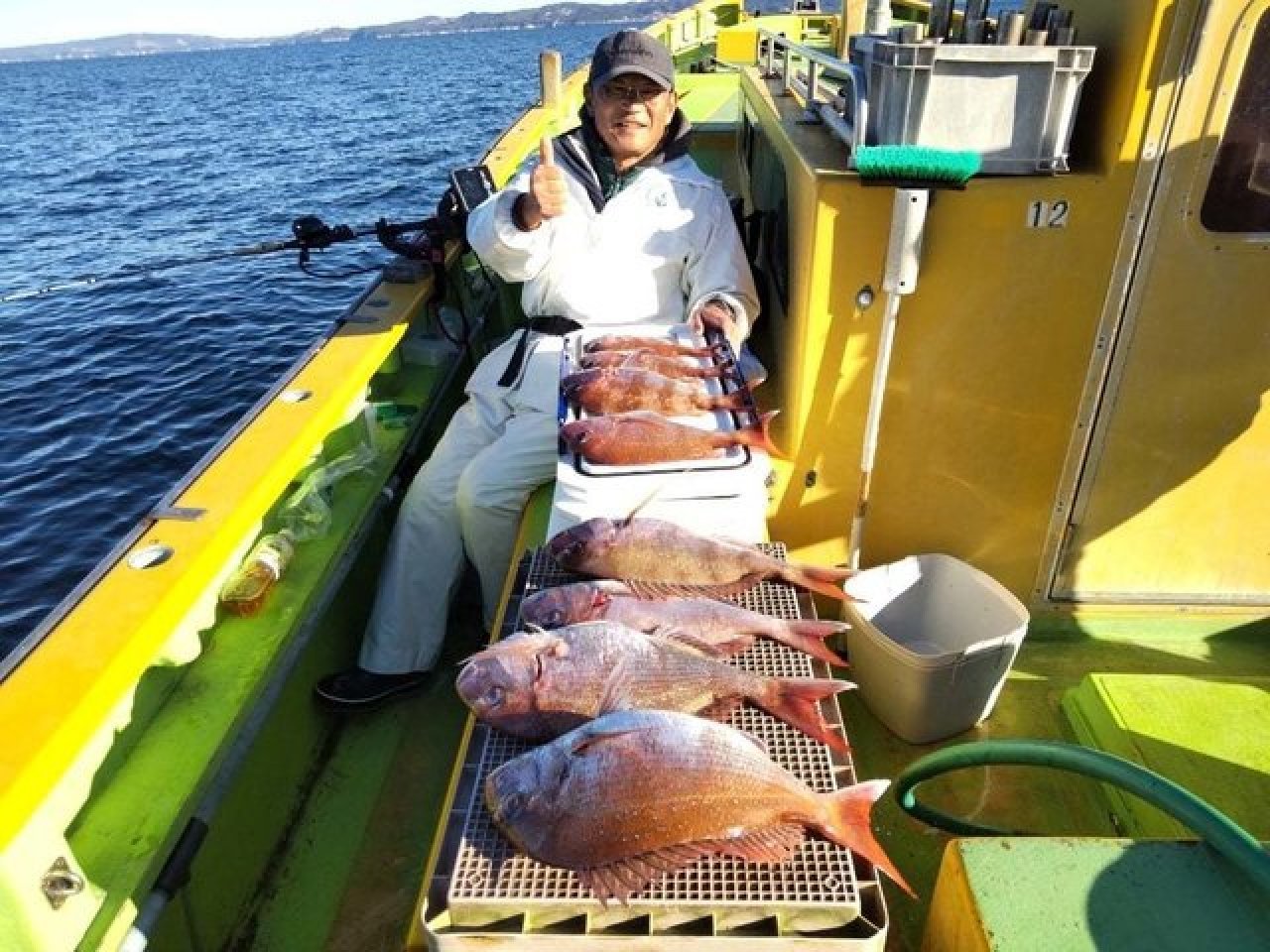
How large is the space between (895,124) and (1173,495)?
6.26ft

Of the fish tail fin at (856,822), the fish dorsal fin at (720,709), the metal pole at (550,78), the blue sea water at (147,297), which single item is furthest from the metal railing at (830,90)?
the metal pole at (550,78)

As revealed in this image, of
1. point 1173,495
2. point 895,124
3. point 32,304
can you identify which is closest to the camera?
point 895,124

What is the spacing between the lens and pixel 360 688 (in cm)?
369

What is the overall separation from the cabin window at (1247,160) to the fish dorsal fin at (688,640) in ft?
7.64

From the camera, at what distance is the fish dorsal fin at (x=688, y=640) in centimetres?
226

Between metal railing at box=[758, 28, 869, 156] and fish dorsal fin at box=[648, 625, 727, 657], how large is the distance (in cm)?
180

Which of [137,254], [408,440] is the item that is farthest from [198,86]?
[408,440]

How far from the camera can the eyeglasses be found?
4027 millimetres

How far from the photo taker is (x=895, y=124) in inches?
112

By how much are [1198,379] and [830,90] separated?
2347 mm

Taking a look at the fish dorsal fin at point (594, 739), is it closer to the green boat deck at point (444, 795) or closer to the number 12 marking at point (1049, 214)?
the green boat deck at point (444, 795)

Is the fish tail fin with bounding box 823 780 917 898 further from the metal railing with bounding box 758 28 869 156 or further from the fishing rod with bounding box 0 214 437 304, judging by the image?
the fishing rod with bounding box 0 214 437 304

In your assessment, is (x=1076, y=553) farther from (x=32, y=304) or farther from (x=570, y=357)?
(x=32, y=304)


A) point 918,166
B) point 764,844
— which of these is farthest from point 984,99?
point 764,844
